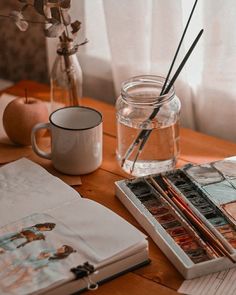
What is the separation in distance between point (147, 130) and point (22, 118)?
25 centimetres

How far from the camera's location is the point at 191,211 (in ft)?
3.30

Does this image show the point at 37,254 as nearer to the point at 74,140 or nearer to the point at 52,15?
the point at 74,140

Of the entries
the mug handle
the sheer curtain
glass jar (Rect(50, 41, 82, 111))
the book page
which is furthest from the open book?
the sheer curtain

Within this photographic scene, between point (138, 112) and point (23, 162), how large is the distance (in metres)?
0.24

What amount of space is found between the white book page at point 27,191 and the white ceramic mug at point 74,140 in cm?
4

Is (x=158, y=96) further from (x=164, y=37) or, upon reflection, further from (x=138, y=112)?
(x=164, y=37)

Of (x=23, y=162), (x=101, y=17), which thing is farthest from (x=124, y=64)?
(x=23, y=162)

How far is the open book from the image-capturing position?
0.86m

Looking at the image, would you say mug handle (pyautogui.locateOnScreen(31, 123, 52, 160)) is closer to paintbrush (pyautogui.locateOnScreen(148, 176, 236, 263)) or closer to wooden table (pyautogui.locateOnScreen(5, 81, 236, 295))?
wooden table (pyautogui.locateOnScreen(5, 81, 236, 295))

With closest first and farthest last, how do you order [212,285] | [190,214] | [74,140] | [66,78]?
[212,285] → [190,214] → [74,140] → [66,78]

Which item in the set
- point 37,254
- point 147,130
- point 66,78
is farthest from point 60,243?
point 66,78

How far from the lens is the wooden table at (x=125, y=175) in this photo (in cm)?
90

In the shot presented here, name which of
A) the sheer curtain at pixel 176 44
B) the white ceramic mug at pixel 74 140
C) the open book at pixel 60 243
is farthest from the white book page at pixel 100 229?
the sheer curtain at pixel 176 44

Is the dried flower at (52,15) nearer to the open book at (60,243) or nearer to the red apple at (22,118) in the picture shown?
the red apple at (22,118)
